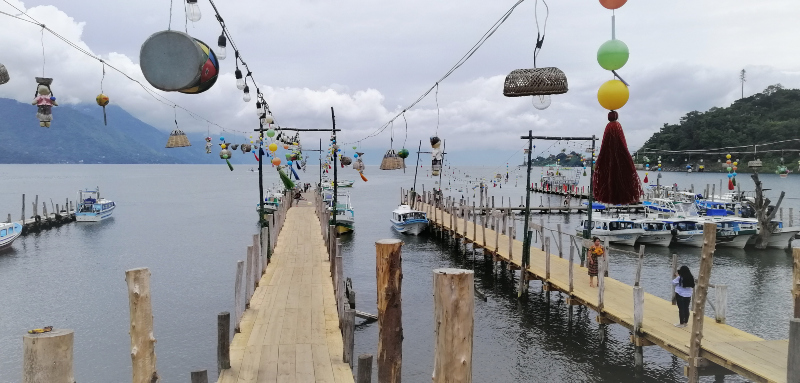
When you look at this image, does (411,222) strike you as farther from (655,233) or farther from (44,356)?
(44,356)

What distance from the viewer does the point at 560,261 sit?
66.5 feet

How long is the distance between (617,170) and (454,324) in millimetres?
2754

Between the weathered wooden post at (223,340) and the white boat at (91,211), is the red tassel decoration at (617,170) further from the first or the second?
the white boat at (91,211)

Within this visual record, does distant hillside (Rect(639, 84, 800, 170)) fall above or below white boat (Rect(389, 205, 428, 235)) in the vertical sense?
above

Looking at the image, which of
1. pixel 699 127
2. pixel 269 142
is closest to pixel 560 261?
pixel 269 142

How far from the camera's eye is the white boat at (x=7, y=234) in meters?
31.8

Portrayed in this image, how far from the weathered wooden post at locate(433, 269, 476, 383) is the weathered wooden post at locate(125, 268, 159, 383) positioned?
374 centimetres

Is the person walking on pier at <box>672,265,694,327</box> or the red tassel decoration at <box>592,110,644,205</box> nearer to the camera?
the red tassel decoration at <box>592,110,644,205</box>

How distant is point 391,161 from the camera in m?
21.2

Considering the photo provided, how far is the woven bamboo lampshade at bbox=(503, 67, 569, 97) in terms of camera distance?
280 inches

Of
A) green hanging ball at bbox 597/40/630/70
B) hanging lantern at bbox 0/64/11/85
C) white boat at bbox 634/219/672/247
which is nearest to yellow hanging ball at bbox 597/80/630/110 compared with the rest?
green hanging ball at bbox 597/40/630/70

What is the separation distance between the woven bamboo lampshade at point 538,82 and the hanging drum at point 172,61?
416cm

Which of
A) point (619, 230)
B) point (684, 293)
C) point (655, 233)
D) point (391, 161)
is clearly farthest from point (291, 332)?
point (655, 233)

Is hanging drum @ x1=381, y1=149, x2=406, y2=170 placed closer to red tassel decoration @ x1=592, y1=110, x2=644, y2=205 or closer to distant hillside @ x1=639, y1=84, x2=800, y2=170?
red tassel decoration @ x1=592, y1=110, x2=644, y2=205
